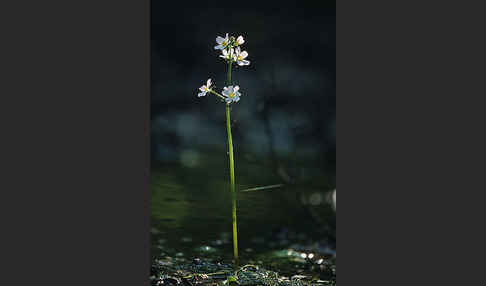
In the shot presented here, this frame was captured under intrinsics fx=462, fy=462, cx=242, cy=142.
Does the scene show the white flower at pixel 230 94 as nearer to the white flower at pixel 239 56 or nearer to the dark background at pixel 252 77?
the white flower at pixel 239 56

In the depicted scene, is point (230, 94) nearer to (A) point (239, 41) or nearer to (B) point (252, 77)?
(A) point (239, 41)

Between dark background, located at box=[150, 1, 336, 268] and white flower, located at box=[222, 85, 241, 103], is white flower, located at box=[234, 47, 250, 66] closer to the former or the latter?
white flower, located at box=[222, 85, 241, 103]

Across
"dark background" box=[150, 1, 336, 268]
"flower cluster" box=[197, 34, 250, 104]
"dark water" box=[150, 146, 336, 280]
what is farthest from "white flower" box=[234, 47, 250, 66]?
"dark water" box=[150, 146, 336, 280]

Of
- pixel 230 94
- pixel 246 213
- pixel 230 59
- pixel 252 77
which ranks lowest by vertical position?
pixel 246 213

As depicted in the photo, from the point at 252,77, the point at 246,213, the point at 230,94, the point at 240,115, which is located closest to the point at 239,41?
the point at 230,94

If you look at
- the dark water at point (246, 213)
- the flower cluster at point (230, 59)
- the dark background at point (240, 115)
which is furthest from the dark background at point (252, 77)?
the flower cluster at point (230, 59)

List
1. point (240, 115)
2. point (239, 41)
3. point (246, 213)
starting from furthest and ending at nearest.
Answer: point (240, 115) → point (246, 213) → point (239, 41)

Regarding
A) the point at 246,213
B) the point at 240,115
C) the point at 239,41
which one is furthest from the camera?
the point at 240,115

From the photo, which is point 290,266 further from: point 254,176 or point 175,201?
point 175,201
